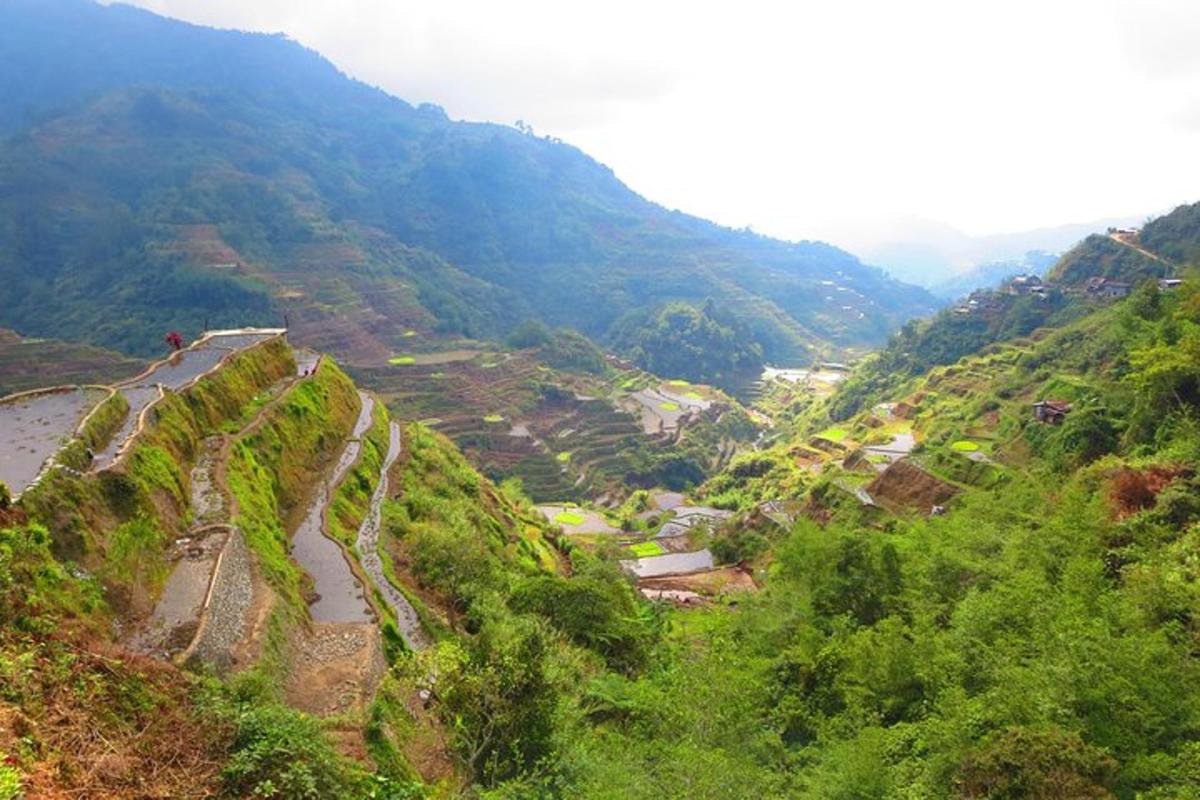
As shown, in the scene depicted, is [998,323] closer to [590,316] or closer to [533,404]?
[533,404]

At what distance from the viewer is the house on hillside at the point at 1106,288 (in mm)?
68562

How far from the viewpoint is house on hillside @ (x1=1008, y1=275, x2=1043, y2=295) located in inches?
3267

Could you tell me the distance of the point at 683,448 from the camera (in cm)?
9238

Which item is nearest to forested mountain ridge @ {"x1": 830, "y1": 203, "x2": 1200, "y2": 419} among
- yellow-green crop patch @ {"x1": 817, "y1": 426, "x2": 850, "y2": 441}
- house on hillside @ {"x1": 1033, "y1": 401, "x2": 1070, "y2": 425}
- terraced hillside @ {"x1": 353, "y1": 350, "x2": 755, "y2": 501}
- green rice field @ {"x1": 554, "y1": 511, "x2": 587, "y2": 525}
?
yellow-green crop patch @ {"x1": 817, "y1": 426, "x2": 850, "y2": 441}

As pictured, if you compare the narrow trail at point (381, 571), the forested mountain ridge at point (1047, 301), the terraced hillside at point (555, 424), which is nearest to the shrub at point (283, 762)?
the narrow trail at point (381, 571)

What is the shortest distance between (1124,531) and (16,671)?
27.0 metres

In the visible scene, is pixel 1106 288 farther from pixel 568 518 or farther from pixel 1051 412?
pixel 568 518

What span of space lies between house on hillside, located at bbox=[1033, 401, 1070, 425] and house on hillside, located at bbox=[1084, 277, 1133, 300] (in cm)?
3619

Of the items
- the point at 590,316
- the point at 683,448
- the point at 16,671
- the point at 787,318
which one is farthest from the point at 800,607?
the point at 787,318

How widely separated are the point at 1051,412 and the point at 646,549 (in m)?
31.6

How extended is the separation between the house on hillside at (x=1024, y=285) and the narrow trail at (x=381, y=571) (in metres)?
82.2

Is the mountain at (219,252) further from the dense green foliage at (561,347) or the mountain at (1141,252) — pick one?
the mountain at (1141,252)

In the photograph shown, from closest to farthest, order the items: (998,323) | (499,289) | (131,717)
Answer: (131,717) < (998,323) < (499,289)

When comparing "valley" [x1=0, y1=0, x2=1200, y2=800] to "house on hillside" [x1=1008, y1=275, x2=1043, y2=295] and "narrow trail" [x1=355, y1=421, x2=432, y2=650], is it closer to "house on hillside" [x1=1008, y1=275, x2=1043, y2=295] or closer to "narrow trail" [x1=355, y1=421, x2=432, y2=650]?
"narrow trail" [x1=355, y1=421, x2=432, y2=650]
